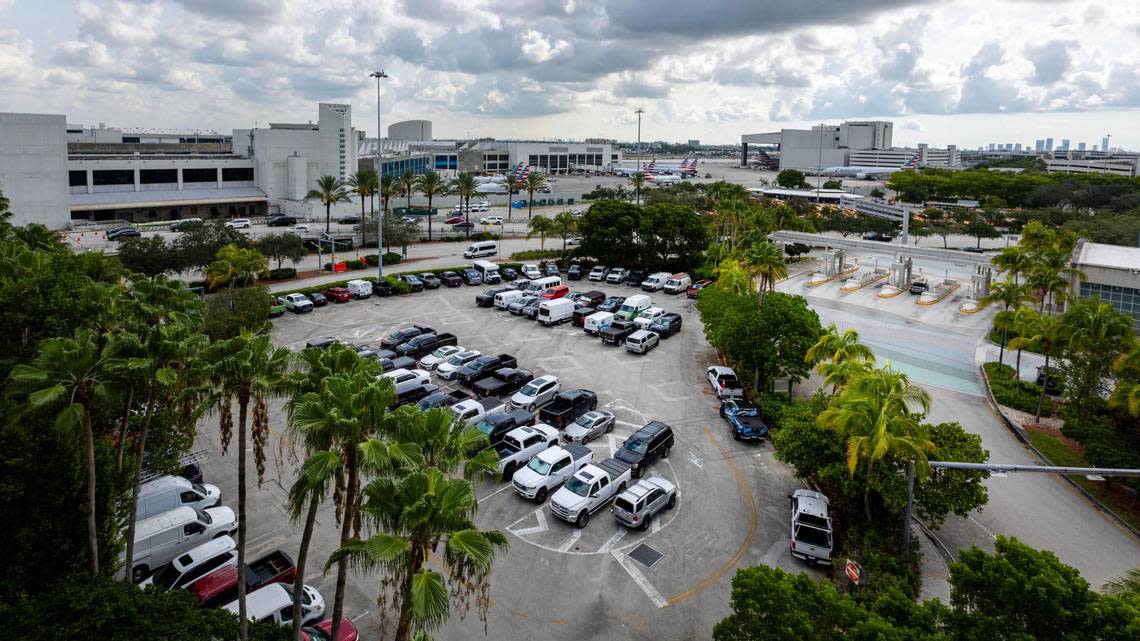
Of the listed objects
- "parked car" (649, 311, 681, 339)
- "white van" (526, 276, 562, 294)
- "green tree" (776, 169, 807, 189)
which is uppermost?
"green tree" (776, 169, 807, 189)

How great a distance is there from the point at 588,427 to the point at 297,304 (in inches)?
1080

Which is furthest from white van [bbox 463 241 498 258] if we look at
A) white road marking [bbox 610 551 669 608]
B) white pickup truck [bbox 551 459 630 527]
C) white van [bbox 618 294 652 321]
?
white road marking [bbox 610 551 669 608]

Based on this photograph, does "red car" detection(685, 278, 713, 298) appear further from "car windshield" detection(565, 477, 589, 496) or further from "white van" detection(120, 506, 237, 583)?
"white van" detection(120, 506, 237, 583)

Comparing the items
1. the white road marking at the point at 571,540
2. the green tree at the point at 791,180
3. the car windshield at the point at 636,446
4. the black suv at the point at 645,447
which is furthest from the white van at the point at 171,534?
the green tree at the point at 791,180

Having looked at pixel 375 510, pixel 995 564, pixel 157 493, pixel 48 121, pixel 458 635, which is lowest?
pixel 458 635

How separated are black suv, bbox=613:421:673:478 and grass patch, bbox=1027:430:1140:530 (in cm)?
1490

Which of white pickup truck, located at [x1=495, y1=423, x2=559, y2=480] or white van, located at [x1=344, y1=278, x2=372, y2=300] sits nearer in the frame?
white pickup truck, located at [x1=495, y1=423, x2=559, y2=480]

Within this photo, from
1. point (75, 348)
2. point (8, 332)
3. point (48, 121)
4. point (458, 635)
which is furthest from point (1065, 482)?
point (48, 121)

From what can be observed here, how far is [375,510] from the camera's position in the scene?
10.2 m

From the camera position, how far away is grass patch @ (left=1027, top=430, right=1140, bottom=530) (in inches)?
873

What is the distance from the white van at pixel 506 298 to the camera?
154ft

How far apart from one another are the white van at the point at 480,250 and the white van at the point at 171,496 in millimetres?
45430

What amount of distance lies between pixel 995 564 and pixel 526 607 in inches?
412

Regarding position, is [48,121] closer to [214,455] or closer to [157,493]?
[214,455]
